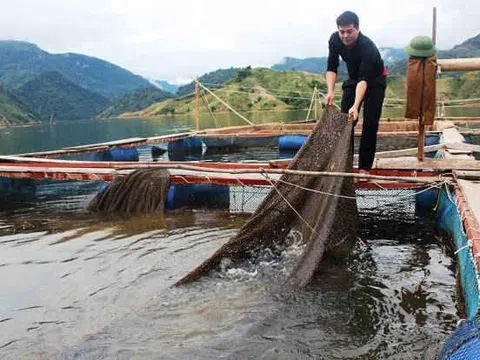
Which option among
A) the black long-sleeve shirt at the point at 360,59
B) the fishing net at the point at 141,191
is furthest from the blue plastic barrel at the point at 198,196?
the black long-sleeve shirt at the point at 360,59

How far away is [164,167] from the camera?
8.31 metres

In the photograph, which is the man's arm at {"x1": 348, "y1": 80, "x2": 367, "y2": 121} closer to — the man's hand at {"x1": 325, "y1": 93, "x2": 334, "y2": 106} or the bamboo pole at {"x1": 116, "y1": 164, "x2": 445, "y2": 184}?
the man's hand at {"x1": 325, "y1": 93, "x2": 334, "y2": 106}

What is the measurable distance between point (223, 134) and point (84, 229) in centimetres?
1092

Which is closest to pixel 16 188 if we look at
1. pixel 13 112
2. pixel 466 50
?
pixel 13 112

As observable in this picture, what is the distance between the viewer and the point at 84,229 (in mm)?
7617

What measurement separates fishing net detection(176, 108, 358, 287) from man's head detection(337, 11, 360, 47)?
2.81ft

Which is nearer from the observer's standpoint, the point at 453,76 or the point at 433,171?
the point at 433,171

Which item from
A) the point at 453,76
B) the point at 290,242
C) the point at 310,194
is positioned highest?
the point at 453,76

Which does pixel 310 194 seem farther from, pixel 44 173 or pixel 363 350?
A: pixel 44 173

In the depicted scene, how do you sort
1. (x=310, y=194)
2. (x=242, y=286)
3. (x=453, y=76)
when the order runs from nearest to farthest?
1. (x=242, y=286)
2. (x=310, y=194)
3. (x=453, y=76)

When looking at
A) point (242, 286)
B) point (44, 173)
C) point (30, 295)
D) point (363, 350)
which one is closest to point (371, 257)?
point (242, 286)

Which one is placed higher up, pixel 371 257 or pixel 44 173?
pixel 44 173

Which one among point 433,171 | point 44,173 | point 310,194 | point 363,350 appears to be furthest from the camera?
point 44,173

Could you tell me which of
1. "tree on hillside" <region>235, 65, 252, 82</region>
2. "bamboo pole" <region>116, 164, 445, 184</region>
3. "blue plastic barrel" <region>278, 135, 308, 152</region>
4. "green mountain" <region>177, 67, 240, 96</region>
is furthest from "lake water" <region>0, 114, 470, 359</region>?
"green mountain" <region>177, 67, 240, 96</region>
